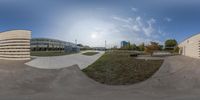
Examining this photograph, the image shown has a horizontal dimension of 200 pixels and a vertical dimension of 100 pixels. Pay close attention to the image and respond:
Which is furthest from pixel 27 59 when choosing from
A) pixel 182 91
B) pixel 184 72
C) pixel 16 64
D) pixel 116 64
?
pixel 184 72

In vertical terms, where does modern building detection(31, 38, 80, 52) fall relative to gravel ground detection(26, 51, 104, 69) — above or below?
above

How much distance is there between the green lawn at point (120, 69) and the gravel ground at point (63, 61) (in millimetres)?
291

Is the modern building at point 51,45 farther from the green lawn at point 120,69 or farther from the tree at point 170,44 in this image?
the tree at point 170,44

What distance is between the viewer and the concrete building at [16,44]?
23.1 feet

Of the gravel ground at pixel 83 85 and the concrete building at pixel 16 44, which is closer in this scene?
the gravel ground at pixel 83 85

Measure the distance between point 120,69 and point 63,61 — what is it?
2669 millimetres

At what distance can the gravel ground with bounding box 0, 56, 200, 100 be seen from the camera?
6.08m

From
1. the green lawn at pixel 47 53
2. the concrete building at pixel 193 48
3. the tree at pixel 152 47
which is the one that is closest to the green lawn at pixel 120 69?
the tree at pixel 152 47

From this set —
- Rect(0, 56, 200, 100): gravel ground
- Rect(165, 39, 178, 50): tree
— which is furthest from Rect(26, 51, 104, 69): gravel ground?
Rect(165, 39, 178, 50): tree

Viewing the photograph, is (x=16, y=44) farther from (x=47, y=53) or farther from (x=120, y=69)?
(x=120, y=69)

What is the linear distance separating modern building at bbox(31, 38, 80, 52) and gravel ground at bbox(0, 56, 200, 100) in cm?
127

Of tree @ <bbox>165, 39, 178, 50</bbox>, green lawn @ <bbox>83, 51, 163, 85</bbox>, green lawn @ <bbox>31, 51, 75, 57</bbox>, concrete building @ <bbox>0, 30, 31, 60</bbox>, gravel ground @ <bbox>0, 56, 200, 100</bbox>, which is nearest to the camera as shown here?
gravel ground @ <bbox>0, 56, 200, 100</bbox>

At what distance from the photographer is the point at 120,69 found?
318 inches

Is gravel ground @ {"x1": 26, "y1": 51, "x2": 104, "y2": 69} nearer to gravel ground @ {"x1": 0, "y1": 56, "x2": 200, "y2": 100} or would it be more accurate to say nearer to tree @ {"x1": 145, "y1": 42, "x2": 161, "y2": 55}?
gravel ground @ {"x1": 0, "y1": 56, "x2": 200, "y2": 100}
